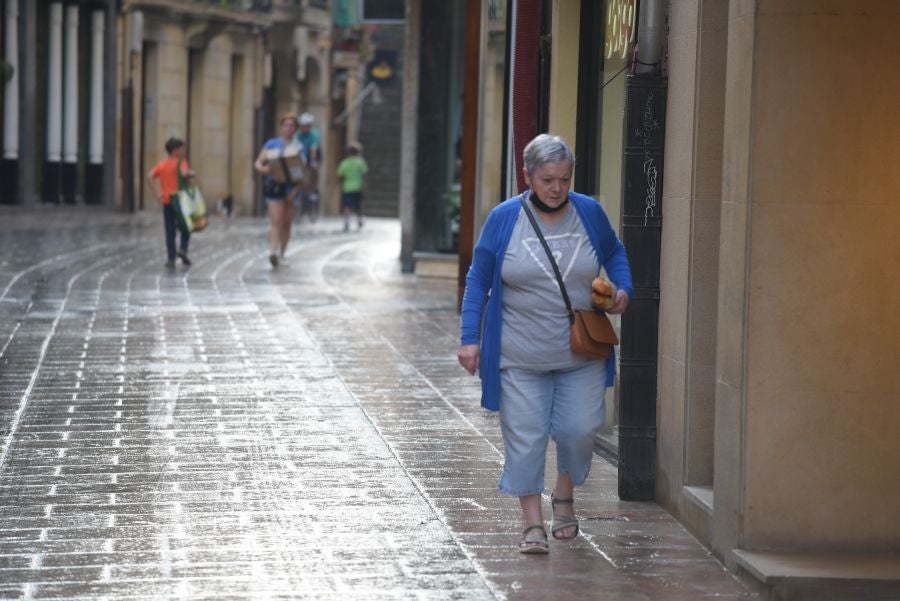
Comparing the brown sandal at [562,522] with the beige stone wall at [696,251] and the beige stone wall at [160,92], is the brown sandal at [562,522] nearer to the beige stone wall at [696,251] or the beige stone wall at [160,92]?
the beige stone wall at [696,251]

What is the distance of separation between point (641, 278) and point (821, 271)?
1.53 metres

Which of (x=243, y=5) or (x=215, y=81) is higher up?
(x=243, y=5)

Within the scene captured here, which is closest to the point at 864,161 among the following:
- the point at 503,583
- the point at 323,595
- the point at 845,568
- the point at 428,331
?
the point at 845,568

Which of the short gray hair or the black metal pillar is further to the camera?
the black metal pillar

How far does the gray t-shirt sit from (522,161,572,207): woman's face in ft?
0.36

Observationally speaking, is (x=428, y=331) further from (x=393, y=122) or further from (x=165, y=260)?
(x=393, y=122)

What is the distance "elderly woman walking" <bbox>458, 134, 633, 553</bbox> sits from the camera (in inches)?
264

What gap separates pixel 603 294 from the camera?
667 centimetres

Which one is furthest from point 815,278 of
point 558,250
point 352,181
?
point 352,181

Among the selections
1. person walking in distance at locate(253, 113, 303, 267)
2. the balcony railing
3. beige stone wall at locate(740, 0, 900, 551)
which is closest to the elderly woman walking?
beige stone wall at locate(740, 0, 900, 551)

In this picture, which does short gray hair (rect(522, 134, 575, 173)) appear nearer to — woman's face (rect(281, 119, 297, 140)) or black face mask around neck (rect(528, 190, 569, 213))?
black face mask around neck (rect(528, 190, 569, 213))

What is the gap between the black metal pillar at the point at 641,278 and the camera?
25.5 ft

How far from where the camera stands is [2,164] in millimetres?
34125

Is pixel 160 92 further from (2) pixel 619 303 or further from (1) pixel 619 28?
(2) pixel 619 303
